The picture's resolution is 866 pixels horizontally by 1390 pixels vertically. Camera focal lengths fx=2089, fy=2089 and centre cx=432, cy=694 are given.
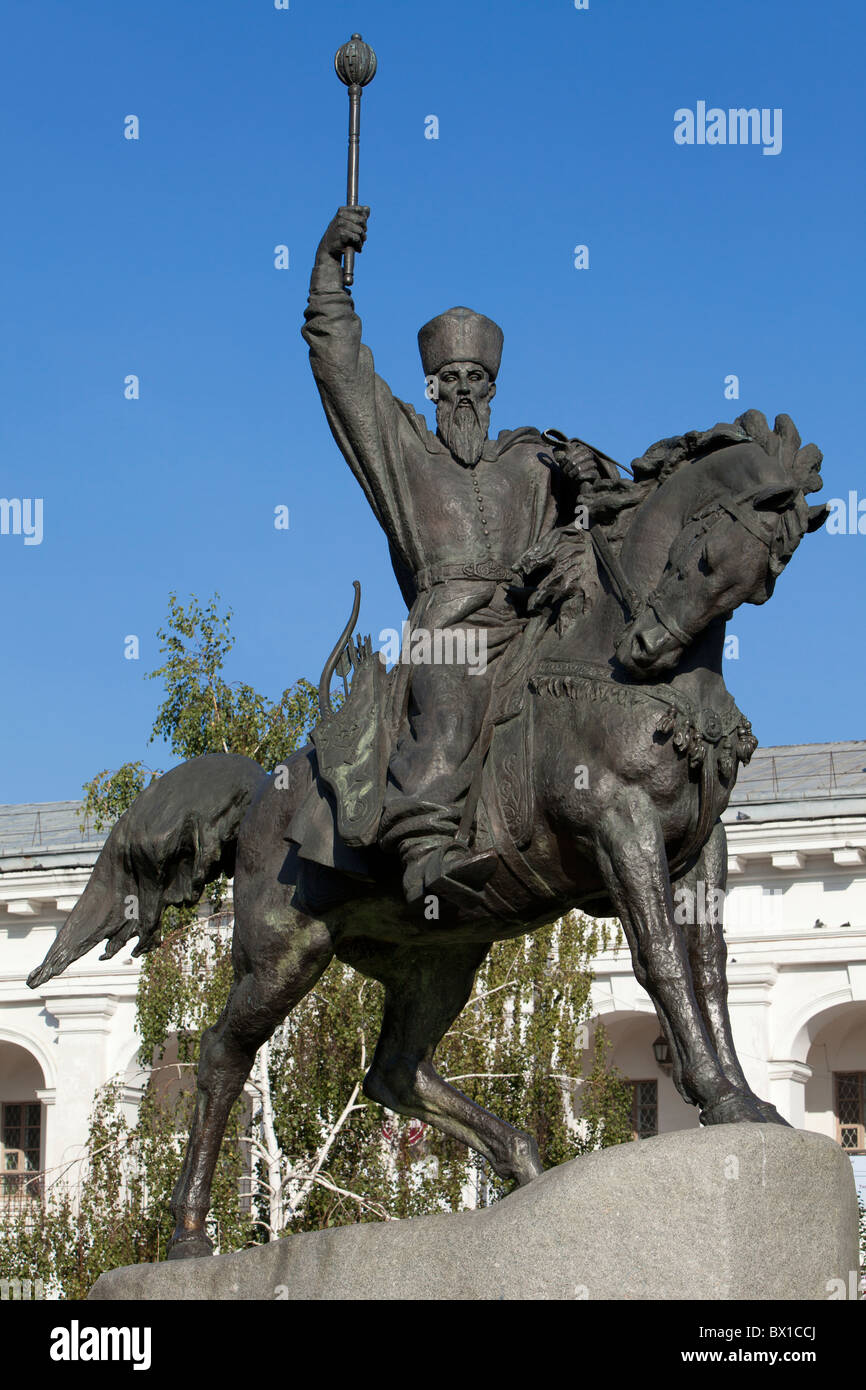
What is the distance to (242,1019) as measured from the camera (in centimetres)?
805

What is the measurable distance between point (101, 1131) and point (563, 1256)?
A: 54.1ft

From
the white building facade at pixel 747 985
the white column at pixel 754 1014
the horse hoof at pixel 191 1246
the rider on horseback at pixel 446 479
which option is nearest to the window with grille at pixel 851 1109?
the white building facade at pixel 747 985

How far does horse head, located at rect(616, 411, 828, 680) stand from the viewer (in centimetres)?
682

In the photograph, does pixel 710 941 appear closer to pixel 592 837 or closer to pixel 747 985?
pixel 592 837

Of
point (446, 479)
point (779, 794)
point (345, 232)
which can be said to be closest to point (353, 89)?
point (345, 232)

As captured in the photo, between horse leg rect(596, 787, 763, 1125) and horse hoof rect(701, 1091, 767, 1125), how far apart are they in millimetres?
28

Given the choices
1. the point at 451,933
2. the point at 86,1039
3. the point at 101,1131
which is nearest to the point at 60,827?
the point at 86,1039

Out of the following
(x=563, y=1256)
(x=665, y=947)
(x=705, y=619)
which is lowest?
(x=563, y=1256)

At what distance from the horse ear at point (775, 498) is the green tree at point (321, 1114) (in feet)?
42.9

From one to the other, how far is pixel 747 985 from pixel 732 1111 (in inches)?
788

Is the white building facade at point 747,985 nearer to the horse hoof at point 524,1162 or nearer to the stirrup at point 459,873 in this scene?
the horse hoof at point 524,1162

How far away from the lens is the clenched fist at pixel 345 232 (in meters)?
7.95
